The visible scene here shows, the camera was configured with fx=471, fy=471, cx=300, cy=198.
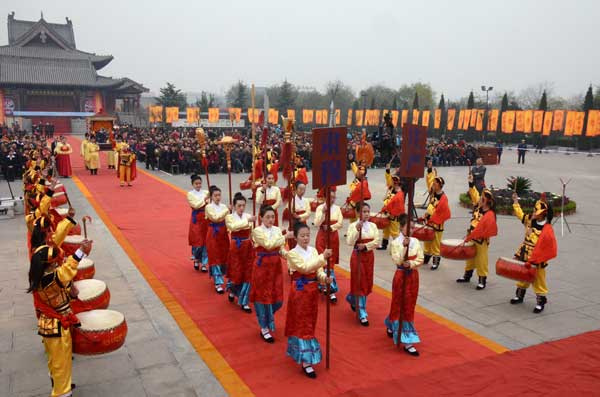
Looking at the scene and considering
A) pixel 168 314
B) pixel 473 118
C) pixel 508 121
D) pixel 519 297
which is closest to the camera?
pixel 168 314

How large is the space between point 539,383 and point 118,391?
4138mm

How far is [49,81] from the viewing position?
139ft

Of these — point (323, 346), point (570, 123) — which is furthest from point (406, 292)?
point (570, 123)

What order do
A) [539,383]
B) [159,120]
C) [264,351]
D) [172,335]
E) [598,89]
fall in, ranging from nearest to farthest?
[539,383] < [264,351] < [172,335] < [159,120] < [598,89]

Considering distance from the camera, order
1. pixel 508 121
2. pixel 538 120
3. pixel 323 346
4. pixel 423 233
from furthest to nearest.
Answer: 1. pixel 508 121
2. pixel 538 120
3. pixel 423 233
4. pixel 323 346

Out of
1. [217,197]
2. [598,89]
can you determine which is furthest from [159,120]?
[598,89]

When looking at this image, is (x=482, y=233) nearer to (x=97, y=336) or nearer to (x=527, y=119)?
(x=97, y=336)

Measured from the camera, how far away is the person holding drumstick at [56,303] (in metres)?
4.16

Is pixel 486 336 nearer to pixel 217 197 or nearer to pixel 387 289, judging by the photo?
pixel 387 289

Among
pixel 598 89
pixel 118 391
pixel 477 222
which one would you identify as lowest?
pixel 118 391

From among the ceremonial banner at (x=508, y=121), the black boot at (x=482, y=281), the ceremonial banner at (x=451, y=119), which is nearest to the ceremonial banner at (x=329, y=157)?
the black boot at (x=482, y=281)

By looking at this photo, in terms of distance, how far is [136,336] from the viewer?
581 cm

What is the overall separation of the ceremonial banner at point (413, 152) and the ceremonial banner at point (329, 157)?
2.57ft

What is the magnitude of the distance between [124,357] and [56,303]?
1.34 metres
